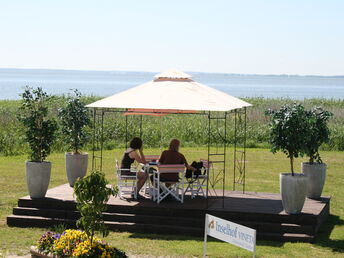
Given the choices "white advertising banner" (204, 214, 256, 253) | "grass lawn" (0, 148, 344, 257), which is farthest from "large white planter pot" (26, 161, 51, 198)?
"white advertising banner" (204, 214, 256, 253)

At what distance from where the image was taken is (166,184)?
12.4 metres

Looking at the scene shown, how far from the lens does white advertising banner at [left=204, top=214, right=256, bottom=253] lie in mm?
7285

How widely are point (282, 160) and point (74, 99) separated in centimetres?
882

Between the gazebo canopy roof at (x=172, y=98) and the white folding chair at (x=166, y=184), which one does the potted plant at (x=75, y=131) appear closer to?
the gazebo canopy roof at (x=172, y=98)

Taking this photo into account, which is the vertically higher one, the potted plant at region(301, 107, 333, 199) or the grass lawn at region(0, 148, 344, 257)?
the potted plant at region(301, 107, 333, 199)

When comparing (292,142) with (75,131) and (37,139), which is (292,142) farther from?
(75,131)

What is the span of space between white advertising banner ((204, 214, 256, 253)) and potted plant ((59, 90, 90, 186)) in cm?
631

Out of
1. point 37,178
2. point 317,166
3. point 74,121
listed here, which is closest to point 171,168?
point 37,178

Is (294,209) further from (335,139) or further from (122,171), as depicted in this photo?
(335,139)

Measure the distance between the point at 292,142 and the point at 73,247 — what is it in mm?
4285

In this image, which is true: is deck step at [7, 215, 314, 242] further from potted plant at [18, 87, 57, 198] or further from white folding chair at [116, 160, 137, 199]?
white folding chair at [116, 160, 137, 199]

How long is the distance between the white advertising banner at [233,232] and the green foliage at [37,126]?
541cm

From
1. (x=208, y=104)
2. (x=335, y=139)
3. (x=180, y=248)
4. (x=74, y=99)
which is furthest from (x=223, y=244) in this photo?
(x=335, y=139)

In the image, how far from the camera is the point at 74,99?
1405 cm
